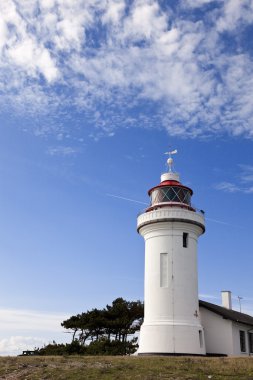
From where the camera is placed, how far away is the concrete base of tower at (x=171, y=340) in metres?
25.6

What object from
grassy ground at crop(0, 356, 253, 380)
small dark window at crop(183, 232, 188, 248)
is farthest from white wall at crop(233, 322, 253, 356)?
grassy ground at crop(0, 356, 253, 380)

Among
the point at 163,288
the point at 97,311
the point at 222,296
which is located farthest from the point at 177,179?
the point at 97,311

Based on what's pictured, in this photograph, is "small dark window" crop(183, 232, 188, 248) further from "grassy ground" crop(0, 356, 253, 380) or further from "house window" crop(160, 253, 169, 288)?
"grassy ground" crop(0, 356, 253, 380)

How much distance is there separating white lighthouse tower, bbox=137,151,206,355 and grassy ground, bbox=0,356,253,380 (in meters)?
5.90

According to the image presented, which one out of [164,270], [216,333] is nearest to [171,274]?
[164,270]

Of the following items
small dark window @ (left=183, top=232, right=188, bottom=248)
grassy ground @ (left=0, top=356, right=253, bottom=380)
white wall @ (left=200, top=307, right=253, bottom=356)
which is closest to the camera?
grassy ground @ (left=0, top=356, right=253, bottom=380)

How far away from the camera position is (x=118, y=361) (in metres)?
19.6

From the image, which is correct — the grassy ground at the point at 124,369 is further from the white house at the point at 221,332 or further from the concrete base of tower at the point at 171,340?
the white house at the point at 221,332

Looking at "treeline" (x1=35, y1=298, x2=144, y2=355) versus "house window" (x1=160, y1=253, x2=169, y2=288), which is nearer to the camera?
"house window" (x1=160, y1=253, x2=169, y2=288)

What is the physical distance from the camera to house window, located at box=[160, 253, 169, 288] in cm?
2708

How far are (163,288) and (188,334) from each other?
295cm

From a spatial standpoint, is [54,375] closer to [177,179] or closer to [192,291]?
[192,291]

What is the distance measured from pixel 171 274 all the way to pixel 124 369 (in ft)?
31.9

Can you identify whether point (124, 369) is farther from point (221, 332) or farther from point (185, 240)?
point (221, 332)
